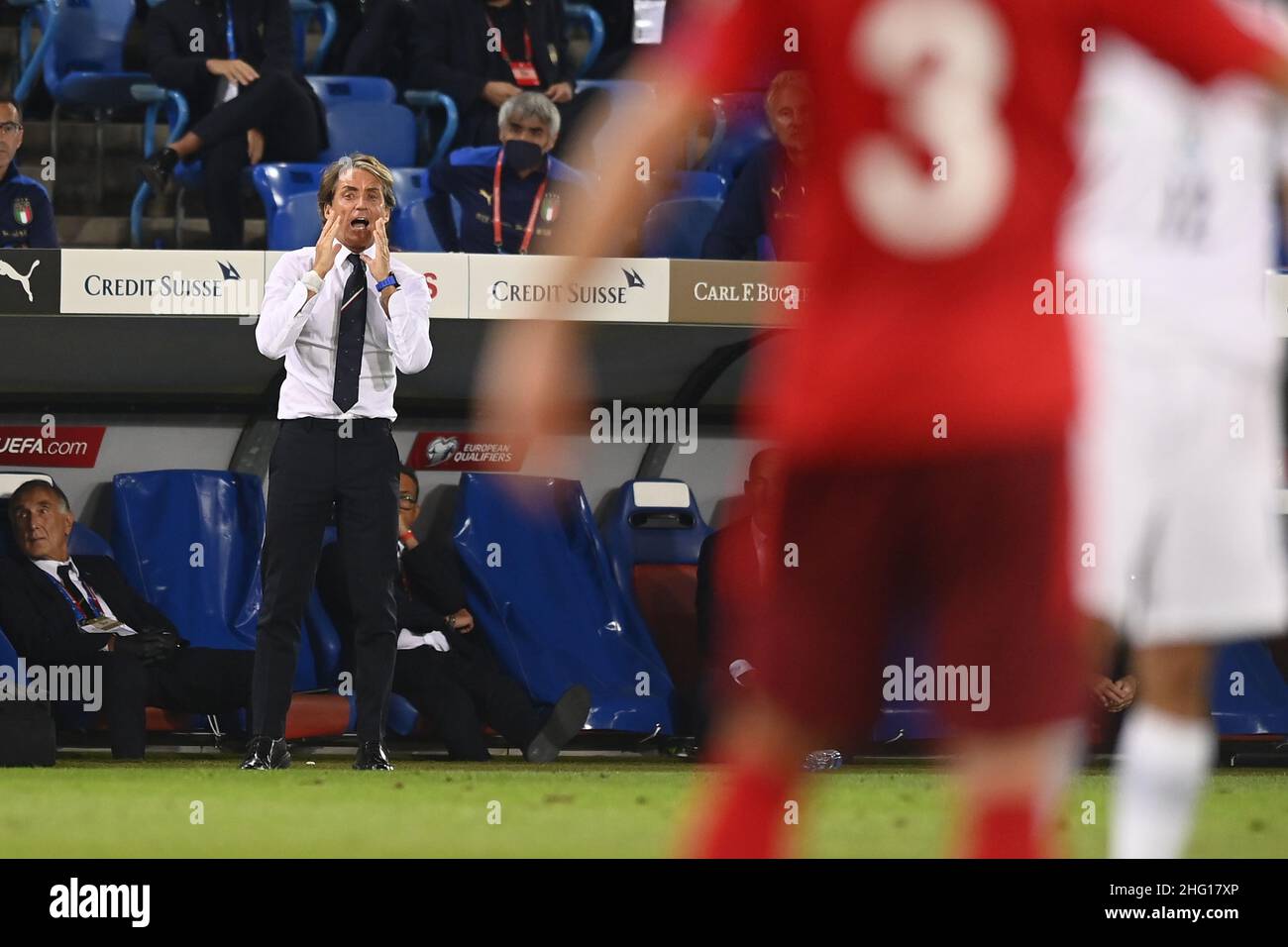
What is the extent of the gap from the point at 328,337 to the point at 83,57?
4263 millimetres

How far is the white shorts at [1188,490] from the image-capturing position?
354 centimetres

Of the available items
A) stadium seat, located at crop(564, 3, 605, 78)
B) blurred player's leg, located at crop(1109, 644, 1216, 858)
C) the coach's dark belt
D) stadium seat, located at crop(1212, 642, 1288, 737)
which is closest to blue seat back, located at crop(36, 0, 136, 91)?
stadium seat, located at crop(564, 3, 605, 78)

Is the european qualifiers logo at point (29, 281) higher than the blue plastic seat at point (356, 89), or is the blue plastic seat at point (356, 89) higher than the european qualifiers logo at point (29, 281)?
the blue plastic seat at point (356, 89)

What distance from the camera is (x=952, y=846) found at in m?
2.17

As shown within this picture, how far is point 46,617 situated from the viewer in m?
7.22

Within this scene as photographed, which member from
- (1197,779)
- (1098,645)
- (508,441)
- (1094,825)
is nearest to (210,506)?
(1098,645)

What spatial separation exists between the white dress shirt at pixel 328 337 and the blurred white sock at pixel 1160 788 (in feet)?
10.1

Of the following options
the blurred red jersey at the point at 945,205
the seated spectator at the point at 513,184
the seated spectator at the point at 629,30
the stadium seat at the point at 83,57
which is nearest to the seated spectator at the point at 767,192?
the seated spectator at the point at 513,184

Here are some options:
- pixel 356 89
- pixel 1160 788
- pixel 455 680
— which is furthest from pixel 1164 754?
pixel 356 89

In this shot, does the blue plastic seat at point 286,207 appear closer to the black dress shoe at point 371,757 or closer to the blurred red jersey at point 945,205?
the black dress shoe at point 371,757

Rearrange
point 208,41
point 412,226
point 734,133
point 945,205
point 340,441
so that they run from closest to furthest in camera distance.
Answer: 1. point 945,205
2. point 340,441
3. point 412,226
4. point 208,41
5. point 734,133

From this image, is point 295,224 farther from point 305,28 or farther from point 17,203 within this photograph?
point 305,28

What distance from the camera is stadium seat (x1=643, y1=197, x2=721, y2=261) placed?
29.0 feet

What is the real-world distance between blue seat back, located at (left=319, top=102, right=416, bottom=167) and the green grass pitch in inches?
140
